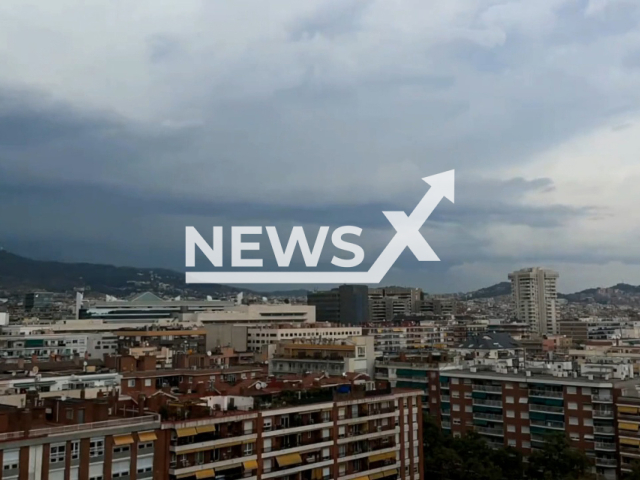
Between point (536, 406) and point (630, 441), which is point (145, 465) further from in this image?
point (630, 441)

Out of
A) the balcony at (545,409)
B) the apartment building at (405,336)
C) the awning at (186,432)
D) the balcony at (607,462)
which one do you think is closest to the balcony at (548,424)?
the balcony at (545,409)

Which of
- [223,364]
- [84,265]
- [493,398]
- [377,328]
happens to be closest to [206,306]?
[377,328]

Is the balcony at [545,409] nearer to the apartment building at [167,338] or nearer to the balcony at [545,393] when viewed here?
the balcony at [545,393]

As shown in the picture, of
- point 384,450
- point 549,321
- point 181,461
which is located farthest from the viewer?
point 549,321

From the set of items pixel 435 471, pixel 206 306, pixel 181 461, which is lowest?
pixel 435 471

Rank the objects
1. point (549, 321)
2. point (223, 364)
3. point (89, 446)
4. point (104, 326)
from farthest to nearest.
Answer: point (549, 321) < point (104, 326) < point (223, 364) < point (89, 446)

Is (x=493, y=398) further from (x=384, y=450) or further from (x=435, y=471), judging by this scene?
(x=384, y=450)
